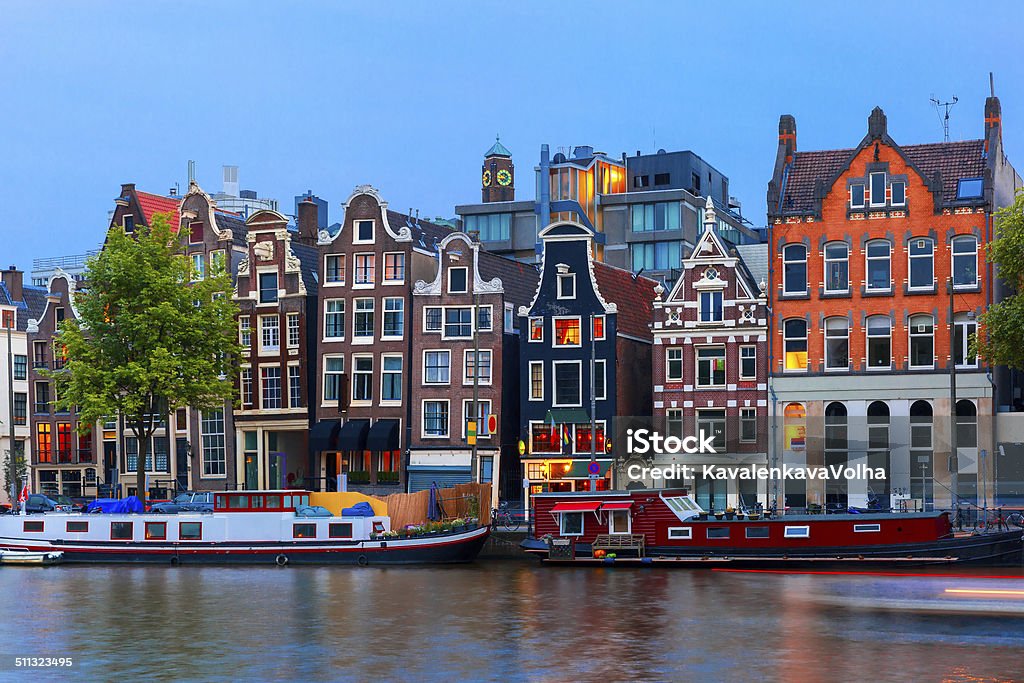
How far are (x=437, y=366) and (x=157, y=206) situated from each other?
2791 centimetres

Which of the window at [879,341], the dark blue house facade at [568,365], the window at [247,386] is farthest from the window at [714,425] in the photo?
the window at [247,386]

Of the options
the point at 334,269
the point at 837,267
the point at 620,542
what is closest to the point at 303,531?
the point at 620,542

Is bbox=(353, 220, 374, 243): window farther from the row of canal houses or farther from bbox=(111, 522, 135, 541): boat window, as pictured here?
bbox=(111, 522, 135, 541): boat window

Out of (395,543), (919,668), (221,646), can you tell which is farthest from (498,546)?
(919,668)

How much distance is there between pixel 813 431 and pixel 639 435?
9.19m

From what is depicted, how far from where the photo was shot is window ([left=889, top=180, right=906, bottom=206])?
264 ft

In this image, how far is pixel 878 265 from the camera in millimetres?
80812

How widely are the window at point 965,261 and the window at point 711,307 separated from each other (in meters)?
12.0

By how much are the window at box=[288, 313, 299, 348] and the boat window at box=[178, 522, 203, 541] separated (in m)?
20.7

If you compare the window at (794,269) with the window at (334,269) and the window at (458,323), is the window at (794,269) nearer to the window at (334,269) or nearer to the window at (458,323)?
the window at (458,323)

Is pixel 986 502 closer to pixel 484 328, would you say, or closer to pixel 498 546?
pixel 498 546

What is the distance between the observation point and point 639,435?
83625 mm

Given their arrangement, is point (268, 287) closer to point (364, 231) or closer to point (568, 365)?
point (364, 231)

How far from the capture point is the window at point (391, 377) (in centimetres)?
8994
